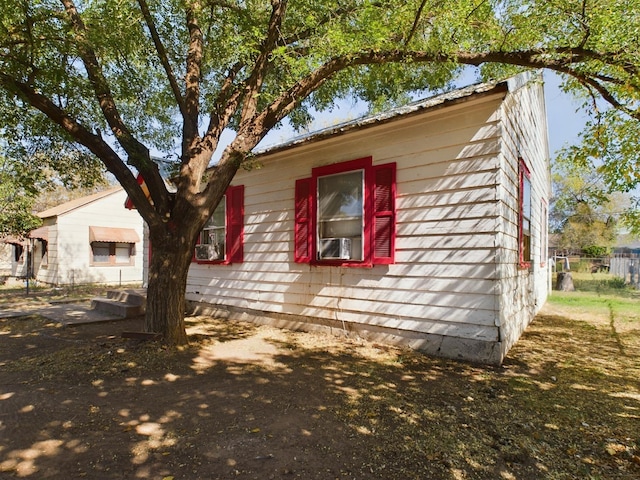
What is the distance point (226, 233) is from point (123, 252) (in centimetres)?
1324

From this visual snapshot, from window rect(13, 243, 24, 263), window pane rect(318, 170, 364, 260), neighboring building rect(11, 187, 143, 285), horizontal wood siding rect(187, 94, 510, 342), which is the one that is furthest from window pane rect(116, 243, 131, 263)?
window pane rect(318, 170, 364, 260)

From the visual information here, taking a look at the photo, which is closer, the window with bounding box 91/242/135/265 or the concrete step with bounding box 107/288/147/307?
the concrete step with bounding box 107/288/147/307

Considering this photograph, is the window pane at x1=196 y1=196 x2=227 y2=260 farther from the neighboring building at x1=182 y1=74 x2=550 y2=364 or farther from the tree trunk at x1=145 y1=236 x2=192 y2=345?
the tree trunk at x1=145 y1=236 x2=192 y2=345

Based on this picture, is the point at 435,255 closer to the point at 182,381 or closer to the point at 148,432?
the point at 182,381

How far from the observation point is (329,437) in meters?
2.74

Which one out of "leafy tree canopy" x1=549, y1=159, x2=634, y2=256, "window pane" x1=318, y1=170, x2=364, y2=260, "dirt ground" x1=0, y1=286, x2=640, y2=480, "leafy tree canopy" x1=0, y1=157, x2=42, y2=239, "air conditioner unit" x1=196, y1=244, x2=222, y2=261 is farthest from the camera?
"leafy tree canopy" x1=549, y1=159, x2=634, y2=256

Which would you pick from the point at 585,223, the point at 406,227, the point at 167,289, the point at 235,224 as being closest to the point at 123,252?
the point at 235,224

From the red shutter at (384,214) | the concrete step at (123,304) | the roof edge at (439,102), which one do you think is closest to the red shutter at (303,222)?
the roof edge at (439,102)

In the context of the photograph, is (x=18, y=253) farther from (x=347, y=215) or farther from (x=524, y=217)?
(x=524, y=217)

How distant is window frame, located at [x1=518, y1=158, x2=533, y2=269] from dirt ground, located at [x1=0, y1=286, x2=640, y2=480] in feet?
5.23

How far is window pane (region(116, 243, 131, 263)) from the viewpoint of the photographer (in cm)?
1811

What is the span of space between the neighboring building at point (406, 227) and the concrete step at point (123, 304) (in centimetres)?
223

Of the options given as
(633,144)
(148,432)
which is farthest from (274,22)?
(633,144)

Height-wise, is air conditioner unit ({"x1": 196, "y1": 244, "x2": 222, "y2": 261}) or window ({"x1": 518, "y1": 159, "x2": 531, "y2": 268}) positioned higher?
window ({"x1": 518, "y1": 159, "x2": 531, "y2": 268})
